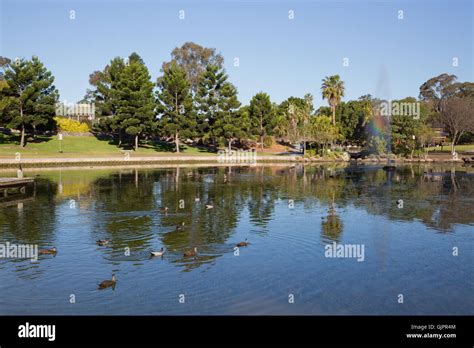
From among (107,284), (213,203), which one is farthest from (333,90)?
(107,284)

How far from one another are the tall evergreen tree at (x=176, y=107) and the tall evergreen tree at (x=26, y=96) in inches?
853

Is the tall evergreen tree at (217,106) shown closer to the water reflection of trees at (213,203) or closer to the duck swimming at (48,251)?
the water reflection of trees at (213,203)

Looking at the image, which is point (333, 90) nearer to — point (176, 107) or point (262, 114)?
point (262, 114)

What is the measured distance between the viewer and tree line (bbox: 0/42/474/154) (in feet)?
284

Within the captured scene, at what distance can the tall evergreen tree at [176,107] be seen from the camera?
97.6 m

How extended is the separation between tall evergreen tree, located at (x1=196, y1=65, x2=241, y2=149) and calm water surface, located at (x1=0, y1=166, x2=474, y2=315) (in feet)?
190

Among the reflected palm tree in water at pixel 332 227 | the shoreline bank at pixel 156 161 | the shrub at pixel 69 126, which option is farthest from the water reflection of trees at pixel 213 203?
the shrub at pixel 69 126

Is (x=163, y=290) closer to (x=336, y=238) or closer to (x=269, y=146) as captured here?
(x=336, y=238)

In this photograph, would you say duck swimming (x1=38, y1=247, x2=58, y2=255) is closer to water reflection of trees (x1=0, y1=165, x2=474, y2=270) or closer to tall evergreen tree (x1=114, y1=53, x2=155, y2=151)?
water reflection of trees (x1=0, y1=165, x2=474, y2=270)

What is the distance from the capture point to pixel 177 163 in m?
85.3

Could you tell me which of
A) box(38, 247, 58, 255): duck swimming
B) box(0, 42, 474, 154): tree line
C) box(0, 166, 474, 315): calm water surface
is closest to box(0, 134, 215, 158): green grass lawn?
box(0, 42, 474, 154): tree line
